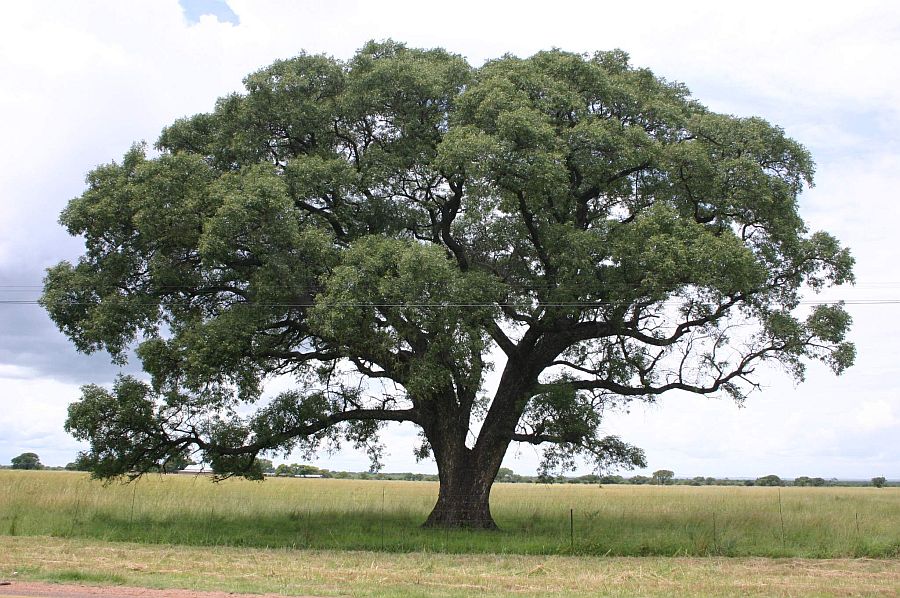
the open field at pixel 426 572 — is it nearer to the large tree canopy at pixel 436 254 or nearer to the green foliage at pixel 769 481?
the large tree canopy at pixel 436 254

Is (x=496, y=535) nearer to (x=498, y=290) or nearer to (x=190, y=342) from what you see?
(x=498, y=290)

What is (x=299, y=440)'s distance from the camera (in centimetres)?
2352

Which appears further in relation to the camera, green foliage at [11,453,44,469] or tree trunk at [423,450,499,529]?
green foliage at [11,453,44,469]

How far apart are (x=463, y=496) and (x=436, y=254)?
739cm

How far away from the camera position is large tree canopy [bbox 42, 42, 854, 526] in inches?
749

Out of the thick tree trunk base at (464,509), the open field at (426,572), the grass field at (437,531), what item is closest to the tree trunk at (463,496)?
the thick tree trunk base at (464,509)

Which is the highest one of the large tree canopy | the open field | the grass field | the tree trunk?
the large tree canopy

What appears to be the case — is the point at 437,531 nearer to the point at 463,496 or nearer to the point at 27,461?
the point at 463,496

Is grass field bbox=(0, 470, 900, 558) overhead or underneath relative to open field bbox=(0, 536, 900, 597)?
overhead

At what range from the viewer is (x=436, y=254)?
60.5 feet

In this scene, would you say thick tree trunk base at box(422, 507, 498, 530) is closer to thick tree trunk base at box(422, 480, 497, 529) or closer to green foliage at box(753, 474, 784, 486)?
thick tree trunk base at box(422, 480, 497, 529)

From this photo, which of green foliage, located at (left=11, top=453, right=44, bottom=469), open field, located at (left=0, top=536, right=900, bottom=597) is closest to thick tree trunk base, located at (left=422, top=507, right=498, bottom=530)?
open field, located at (left=0, top=536, right=900, bottom=597)

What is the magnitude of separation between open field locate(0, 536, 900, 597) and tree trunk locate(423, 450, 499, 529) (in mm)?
4311

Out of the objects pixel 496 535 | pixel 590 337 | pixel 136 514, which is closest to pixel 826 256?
pixel 590 337
